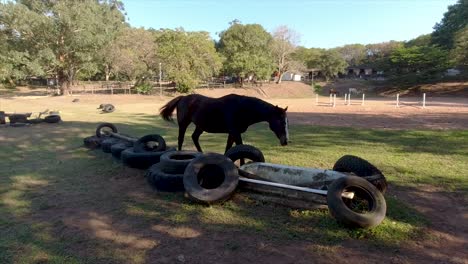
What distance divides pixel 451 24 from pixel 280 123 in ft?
199

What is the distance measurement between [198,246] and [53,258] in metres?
1.47

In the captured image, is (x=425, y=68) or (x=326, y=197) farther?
(x=425, y=68)

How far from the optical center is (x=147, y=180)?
5.61m

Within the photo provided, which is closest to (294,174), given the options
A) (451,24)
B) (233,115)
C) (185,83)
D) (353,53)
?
(233,115)

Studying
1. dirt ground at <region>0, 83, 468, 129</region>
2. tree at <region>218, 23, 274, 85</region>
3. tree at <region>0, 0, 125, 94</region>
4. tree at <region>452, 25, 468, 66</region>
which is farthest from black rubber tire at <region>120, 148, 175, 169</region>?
tree at <region>452, 25, 468, 66</region>

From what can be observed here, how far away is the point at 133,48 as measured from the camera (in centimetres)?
4106

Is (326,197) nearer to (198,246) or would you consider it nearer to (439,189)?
(198,246)

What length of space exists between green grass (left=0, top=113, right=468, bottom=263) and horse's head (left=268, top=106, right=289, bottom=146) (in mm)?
1380

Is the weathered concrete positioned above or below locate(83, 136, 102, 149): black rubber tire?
above

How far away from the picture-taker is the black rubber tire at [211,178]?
4488 millimetres

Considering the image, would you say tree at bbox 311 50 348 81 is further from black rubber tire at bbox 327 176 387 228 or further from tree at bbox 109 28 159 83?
black rubber tire at bbox 327 176 387 228

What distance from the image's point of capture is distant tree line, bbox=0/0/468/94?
3231 cm

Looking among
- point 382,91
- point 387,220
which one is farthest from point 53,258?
point 382,91

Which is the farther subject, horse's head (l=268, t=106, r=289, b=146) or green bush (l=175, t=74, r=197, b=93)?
green bush (l=175, t=74, r=197, b=93)
